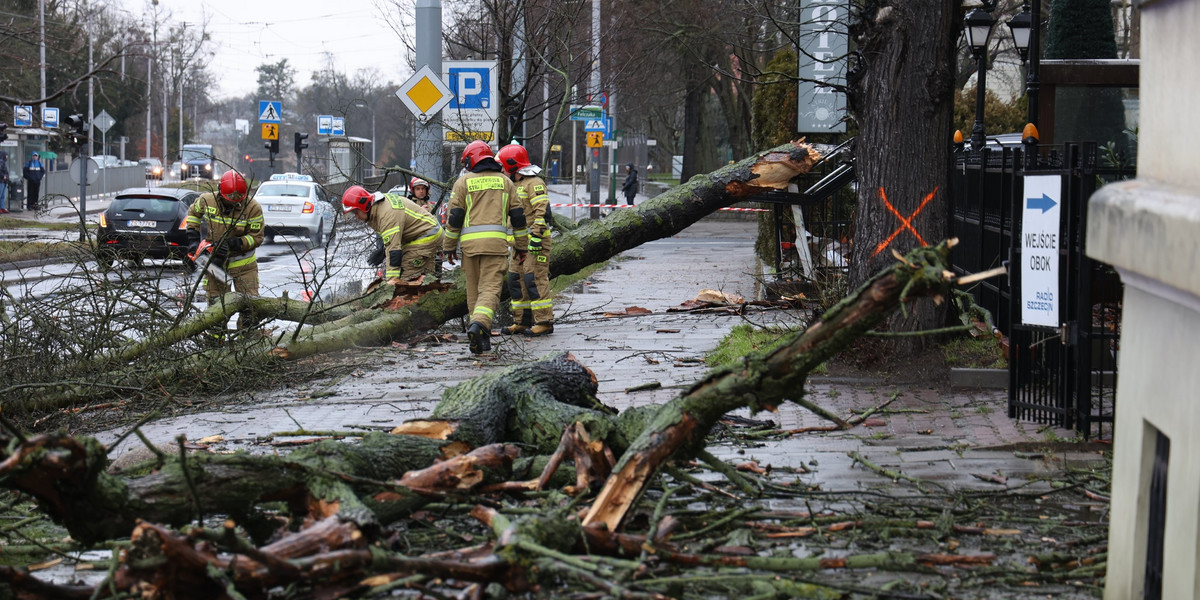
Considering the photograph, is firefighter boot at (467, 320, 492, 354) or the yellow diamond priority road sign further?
the yellow diamond priority road sign

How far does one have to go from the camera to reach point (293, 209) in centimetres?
2711

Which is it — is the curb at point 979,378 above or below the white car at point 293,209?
below

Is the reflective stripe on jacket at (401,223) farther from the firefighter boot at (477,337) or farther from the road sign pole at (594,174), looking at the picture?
the road sign pole at (594,174)

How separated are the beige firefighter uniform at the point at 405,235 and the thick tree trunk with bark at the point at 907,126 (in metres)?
4.69

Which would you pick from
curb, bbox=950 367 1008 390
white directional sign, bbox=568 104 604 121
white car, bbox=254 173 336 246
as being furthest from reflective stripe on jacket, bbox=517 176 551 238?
white car, bbox=254 173 336 246

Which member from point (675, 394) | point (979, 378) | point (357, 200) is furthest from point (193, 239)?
point (979, 378)

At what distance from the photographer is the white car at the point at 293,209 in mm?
26891

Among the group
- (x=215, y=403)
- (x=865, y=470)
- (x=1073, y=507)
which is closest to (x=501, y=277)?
(x=215, y=403)

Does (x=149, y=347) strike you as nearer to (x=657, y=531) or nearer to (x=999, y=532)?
(x=657, y=531)

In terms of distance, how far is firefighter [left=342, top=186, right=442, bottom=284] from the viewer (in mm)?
11406

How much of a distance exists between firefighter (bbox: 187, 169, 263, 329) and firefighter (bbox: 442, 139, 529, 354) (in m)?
1.96

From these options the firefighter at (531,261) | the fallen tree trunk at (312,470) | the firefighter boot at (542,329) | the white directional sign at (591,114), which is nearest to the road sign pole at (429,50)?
the firefighter at (531,261)

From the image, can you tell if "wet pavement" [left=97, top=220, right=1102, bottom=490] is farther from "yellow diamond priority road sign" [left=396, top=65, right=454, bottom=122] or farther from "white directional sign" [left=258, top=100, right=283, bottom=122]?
"white directional sign" [left=258, top=100, right=283, bottom=122]

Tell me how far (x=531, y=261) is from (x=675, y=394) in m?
4.09
